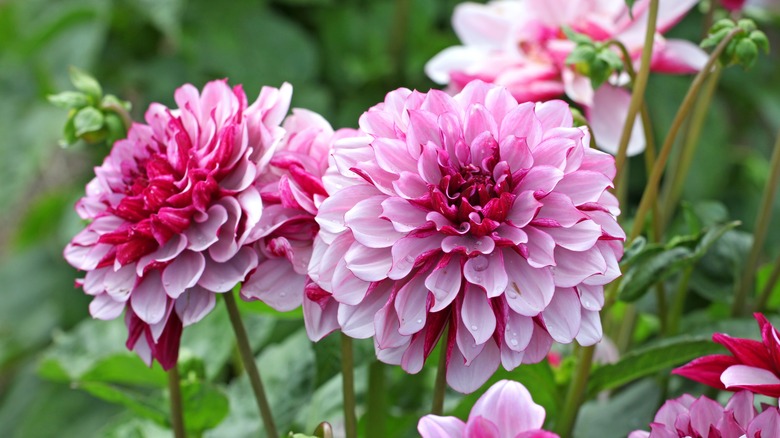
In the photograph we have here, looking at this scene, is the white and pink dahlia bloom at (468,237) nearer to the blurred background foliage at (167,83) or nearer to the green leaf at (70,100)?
the green leaf at (70,100)

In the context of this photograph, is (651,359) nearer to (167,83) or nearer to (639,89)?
(639,89)

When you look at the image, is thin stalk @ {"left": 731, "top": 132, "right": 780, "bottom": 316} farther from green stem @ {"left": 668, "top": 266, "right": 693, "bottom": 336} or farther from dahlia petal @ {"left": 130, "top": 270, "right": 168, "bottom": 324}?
dahlia petal @ {"left": 130, "top": 270, "right": 168, "bottom": 324}

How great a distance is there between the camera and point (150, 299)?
32 cm

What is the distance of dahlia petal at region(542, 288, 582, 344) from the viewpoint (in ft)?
0.92

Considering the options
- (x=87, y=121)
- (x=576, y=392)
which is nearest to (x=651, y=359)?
(x=576, y=392)

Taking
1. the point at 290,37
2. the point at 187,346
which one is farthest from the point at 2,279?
the point at 187,346

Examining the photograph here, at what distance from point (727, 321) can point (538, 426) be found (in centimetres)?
20

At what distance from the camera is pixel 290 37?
87cm

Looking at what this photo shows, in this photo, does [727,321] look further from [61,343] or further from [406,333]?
[61,343]

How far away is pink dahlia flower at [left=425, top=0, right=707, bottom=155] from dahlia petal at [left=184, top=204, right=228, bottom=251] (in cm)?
15

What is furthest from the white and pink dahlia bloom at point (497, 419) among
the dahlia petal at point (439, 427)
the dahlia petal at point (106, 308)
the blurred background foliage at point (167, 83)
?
the blurred background foliage at point (167, 83)

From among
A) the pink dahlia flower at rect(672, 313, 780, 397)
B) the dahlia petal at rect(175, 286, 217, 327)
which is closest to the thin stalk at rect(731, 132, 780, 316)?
the pink dahlia flower at rect(672, 313, 780, 397)

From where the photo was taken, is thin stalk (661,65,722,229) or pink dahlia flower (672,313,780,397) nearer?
pink dahlia flower (672,313,780,397)

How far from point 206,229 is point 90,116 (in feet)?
0.28
